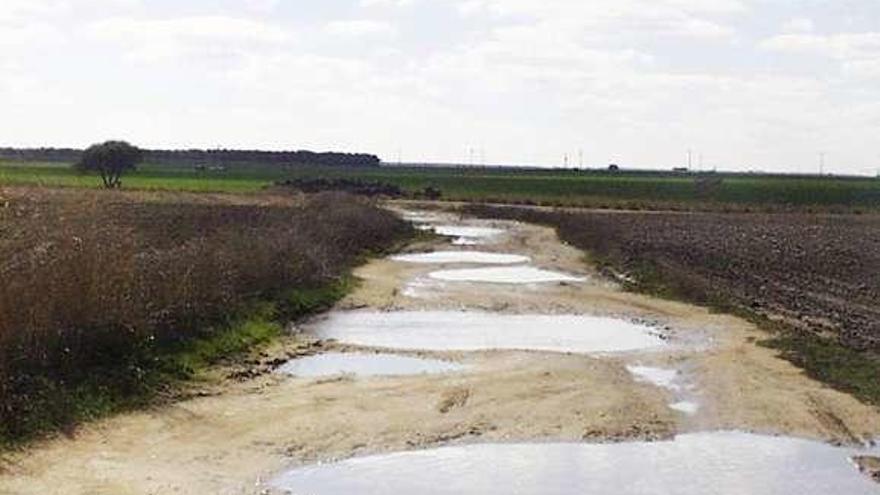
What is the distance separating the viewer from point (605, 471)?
47.6 feet

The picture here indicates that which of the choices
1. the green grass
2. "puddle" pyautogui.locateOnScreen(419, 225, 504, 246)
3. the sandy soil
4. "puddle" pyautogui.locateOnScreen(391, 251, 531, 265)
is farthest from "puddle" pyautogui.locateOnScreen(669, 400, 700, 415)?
"puddle" pyautogui.locateOnScreen(419, 225, 504, 246)

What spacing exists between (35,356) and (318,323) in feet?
39.4

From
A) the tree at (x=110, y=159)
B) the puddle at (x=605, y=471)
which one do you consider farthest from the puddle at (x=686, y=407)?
the tree at (x=110, y=159)

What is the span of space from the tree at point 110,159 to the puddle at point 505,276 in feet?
236

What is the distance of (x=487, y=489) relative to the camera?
1360 cm

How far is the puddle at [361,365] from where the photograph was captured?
21.4 metres

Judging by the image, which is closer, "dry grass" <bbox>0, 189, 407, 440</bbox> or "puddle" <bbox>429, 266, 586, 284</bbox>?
"dry grass" <bbox>0, 189, 407, 440</bbox>

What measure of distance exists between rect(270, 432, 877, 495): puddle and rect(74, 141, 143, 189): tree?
98.5m

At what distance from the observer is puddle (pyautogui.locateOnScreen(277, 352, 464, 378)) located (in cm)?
2138

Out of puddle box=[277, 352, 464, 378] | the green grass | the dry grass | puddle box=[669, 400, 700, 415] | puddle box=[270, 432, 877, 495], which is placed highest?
the dry grass

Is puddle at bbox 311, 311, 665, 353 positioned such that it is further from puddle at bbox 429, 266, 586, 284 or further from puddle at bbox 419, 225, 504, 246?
puddle at bbox 419, 225, 504, 246

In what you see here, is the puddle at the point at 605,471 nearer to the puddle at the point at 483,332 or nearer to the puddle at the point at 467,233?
the puddle at the point at 483,332

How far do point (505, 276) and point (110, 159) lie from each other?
77079mm

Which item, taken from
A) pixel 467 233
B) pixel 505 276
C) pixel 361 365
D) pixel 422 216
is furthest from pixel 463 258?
pixel 422 216
